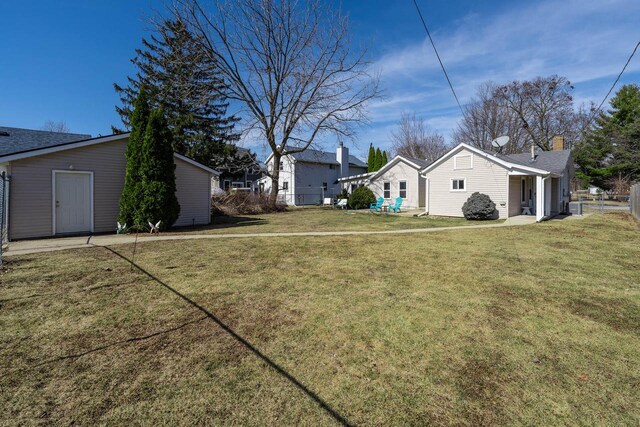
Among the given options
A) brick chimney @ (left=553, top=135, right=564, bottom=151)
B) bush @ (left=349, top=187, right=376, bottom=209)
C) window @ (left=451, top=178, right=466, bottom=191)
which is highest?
brick chimney @ (left=553, top=135, right=564, bottom=151)

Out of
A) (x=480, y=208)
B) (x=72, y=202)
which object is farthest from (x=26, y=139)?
(x=480, y=208)

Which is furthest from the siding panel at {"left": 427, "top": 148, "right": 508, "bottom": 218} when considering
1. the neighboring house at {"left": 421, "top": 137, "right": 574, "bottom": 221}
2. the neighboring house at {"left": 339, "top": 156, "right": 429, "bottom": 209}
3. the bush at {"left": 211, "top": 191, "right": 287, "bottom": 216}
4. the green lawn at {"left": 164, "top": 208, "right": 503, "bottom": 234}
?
the bush at {"left": 211, "top": 191, "right": 287, "bottom": 216}

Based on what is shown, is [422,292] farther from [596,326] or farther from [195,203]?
[195,203]

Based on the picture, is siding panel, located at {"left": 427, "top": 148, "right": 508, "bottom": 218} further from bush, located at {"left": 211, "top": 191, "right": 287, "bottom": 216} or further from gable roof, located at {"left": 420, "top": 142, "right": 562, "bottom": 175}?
bush, located at {"left": 211, "top": 191, "right": 287, "bottom": 216}

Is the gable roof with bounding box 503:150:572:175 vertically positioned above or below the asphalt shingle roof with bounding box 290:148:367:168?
below

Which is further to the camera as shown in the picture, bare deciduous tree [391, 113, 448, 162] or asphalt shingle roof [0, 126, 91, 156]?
bare deciduous tree [391, 113, 448, 162]

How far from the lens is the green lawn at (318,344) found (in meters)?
2.34

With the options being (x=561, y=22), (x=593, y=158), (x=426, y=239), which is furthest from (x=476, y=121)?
(x=426, y=239)

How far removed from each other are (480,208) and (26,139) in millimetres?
20831

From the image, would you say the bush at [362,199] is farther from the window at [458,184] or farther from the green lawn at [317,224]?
the green lawn at [317,224]

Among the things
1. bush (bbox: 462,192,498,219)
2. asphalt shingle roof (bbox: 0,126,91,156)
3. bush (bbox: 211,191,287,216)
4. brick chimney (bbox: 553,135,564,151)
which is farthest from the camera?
brick chimney (bbox: 553,135,564,151)

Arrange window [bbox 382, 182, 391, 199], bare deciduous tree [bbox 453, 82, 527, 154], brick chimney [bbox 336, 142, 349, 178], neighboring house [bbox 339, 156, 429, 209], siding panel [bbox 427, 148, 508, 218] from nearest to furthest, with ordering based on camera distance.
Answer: siding panel [bbox 427, 148, 508, 218] → neighboring house [bbox 339, 156, 429, 209] → window [bbox 382, 182, 391, 199] → brick chimney [bbox 336, 142, 349, 178] → bare deciduous tree [bbox 453, 82, 527, 154]

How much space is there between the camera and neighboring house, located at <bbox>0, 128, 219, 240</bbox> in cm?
983

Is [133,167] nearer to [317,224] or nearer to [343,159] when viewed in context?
[317,224]
